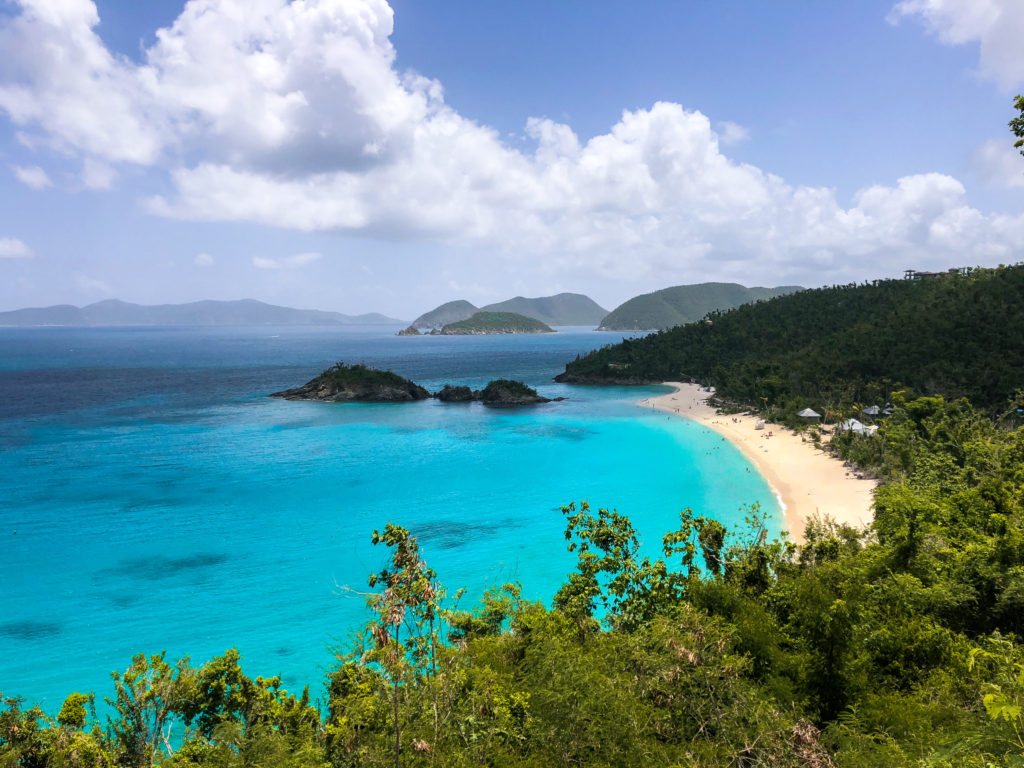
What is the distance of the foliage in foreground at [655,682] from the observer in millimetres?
8875

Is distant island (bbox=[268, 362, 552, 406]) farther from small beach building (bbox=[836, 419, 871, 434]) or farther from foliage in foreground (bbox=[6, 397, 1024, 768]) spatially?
foliage in foreground (bbox=[6, 397, 1024, 768])

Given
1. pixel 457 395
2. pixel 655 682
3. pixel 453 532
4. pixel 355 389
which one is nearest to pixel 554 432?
pixel 457 395

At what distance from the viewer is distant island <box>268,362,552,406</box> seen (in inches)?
3285

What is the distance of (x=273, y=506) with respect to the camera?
38.2 meters

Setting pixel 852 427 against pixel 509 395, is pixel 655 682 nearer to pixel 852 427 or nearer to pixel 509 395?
pixel 852 427

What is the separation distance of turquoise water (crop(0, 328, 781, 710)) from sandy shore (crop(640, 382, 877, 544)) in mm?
2064

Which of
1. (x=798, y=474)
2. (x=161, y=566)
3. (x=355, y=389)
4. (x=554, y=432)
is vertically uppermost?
(x=355, y=389)

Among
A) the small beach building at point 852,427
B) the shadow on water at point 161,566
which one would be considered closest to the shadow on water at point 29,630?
the shadow on water at point 161,566

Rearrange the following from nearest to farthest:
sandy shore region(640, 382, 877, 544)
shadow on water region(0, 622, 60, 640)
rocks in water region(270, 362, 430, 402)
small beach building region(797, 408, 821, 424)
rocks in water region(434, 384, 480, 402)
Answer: shadow on water region(0, 622, 60, 640) < sandy shore region(640, 382, 877, 544) < small beach building region(797, 408, 821, 424) < rocks in water region(270, 362, 430, 402) < rocks in water region(434, 384, 480, 402)

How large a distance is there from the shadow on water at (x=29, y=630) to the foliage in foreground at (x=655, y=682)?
10.5 meters

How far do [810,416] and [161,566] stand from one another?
63.4m

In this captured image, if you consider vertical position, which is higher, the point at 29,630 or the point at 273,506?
the point at 273,506

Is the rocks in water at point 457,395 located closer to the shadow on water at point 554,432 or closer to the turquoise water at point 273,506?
the turquoise water at point 273,506

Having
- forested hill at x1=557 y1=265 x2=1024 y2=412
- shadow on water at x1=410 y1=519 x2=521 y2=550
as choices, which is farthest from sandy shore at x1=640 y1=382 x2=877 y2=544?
shadow on water at x1=410 y1=519 x2=521 y2=550
